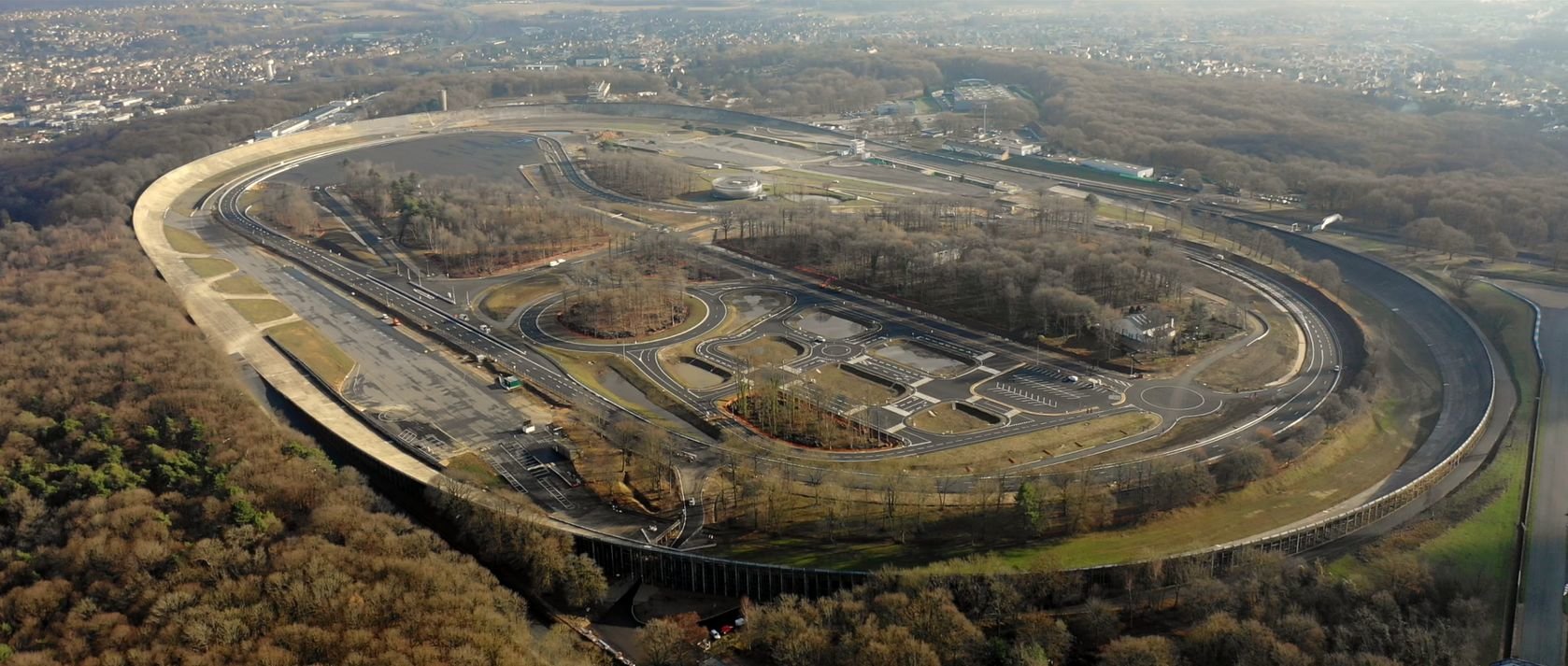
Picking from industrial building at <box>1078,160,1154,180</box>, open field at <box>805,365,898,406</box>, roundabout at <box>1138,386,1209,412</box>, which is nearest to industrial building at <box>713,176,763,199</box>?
industrial building at <box>1078,160,1154,180</box>

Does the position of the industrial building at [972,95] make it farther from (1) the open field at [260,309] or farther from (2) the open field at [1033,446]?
(1) the open field at [260,309]

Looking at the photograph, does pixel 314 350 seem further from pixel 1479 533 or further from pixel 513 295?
pixel 1479 533

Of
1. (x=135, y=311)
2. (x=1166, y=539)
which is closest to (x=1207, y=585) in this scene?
(x=1166, y=539)

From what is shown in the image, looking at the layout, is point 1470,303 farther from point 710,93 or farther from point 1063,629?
point 710,93

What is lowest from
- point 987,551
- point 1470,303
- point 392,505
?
point 392,505

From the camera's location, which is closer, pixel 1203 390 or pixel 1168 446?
pixel 1168 446
